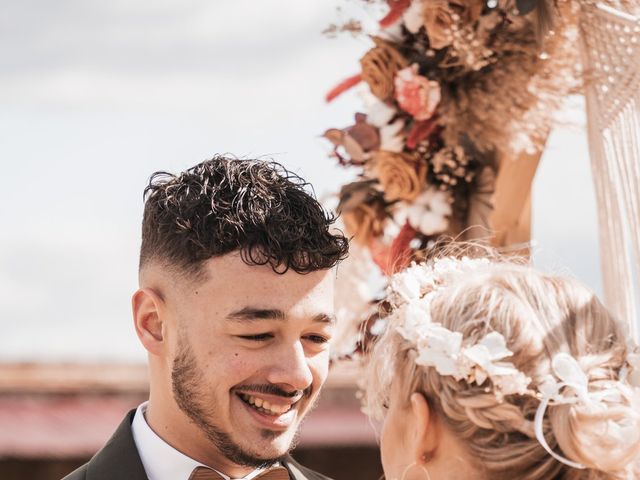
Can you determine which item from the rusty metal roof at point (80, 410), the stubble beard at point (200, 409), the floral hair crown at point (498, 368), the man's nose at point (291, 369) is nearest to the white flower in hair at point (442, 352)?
the floral hair crown at point (498, 368)

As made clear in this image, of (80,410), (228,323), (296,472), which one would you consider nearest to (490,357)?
(228,323)

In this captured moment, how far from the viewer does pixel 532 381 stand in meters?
2.35

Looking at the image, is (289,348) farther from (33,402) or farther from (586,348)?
(33,402)

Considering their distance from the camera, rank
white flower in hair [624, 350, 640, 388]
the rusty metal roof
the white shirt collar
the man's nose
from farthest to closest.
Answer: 1. the rusty metal roof
2. the white shirt collar
3. the man's nose
4. white flower in hair [624, 350, 640, 388]

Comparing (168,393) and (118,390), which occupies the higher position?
(168,393)

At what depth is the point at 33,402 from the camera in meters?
7.25

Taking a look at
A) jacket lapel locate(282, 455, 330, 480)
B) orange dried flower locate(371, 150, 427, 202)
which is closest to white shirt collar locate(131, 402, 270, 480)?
jacket lapel locate(282, 455, 330, 480)

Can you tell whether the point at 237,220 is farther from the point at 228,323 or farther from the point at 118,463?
the point at 118,463

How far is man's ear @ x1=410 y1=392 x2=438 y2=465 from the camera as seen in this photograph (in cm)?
240

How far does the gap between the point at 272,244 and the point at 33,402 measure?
4.55m

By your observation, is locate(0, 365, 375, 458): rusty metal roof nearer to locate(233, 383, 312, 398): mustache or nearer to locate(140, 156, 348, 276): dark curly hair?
locate(140, 156, 348, 276): dark curly hair

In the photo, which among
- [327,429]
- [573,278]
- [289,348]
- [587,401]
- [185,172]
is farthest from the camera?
[327,429]

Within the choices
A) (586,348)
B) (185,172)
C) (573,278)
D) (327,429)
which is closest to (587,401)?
(586,348)

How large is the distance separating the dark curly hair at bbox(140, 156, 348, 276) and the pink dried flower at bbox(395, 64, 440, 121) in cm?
91
